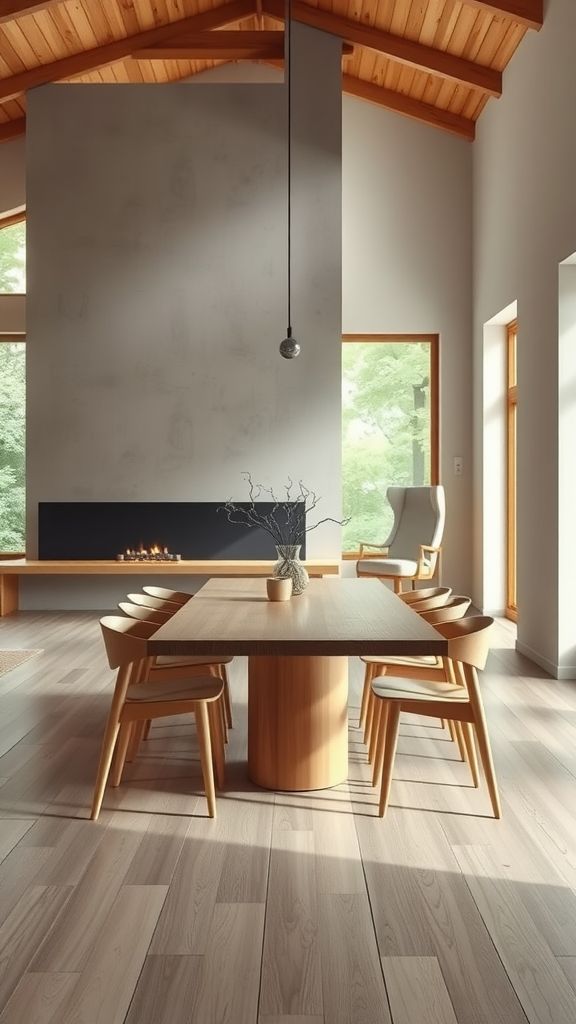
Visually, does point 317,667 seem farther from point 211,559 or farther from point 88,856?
point 211,559

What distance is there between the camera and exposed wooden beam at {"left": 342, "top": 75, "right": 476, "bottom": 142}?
29.3 feet

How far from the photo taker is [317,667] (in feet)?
11.3

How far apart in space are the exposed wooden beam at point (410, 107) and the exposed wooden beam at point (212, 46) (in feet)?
3.56

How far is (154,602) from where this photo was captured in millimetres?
4465

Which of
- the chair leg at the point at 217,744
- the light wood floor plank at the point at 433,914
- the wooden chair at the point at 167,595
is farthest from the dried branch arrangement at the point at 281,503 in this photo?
the light wood floor plank at the point at 433,914

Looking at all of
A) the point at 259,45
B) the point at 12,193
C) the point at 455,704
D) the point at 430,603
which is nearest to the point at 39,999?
the point at 455,704

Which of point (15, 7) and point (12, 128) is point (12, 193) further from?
point (15, 7)

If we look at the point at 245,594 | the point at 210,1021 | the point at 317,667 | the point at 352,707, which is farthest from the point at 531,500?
the point at 210,1021

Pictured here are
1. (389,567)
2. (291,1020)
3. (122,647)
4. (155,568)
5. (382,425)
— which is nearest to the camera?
(291,1020)

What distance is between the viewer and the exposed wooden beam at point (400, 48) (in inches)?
301

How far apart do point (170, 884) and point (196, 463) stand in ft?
19.6

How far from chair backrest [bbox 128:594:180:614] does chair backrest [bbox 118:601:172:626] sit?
169mm

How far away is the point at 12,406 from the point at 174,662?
241 inches

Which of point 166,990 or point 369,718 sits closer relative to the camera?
point 166,990
